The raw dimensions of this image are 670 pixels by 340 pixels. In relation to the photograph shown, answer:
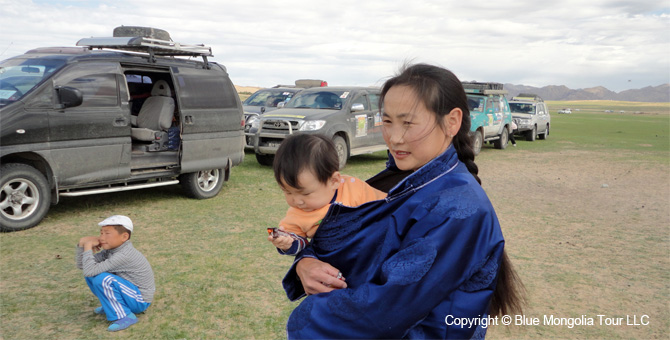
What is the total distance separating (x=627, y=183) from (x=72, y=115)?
12249 millimetres

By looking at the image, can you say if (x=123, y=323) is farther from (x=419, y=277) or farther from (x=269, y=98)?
(x=269, y=98)

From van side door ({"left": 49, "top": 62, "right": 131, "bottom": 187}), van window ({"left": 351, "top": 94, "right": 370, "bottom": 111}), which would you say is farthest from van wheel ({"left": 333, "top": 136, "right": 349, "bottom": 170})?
van side door ({"left": 49, "top": 62, "right": 131, "bottom": 187})

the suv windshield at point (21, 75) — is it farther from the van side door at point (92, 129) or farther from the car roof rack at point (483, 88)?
the car roof rack at point (483, 88)

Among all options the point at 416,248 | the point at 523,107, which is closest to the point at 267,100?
the point at 523,107

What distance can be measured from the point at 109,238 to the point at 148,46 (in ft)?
15.2

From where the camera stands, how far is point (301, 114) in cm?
1259

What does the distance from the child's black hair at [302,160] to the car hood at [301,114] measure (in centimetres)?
1032

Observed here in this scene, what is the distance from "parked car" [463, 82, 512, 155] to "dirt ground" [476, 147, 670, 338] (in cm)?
321

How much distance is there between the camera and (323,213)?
193 cm

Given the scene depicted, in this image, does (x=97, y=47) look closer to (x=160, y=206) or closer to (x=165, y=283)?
(x=160, y=206)

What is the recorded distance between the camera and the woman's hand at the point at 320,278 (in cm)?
159

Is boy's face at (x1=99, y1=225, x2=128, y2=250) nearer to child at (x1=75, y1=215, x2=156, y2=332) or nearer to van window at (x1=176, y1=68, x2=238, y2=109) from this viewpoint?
child at (x1=75, y1=215, x2=156, y2=332)

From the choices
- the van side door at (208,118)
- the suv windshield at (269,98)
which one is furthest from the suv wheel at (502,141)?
the van side door at (208,118)

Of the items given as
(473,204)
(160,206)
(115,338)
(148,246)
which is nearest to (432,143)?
(473,204)
